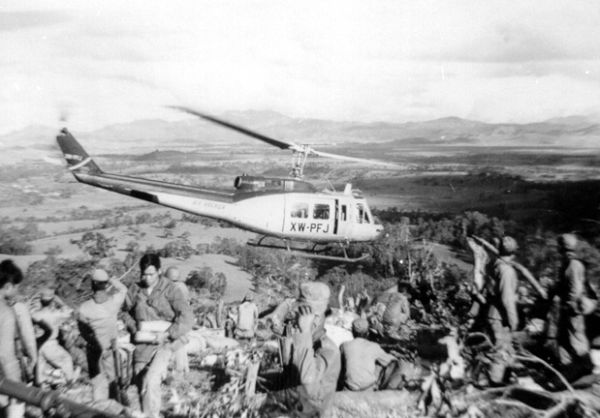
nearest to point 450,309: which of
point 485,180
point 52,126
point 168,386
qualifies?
point 168,386

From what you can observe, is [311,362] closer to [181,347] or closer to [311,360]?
[311,360]

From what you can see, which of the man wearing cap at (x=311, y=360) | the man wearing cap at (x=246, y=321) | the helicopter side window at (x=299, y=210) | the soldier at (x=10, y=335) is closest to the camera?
the man wearing cap at (x=311, y=360)

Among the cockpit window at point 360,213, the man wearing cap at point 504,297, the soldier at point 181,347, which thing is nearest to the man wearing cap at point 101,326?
the soldier at point 181,347

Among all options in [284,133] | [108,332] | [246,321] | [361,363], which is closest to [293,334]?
[361,363]

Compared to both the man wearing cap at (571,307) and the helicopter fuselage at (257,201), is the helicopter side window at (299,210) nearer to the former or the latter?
the helicopter fuselage at (257,201)

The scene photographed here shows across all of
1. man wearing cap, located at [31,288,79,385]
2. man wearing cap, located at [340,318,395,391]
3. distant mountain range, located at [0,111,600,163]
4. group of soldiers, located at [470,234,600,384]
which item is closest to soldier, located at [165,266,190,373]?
man wearing cap, located at [31,288,79,385]

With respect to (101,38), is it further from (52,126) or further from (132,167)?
(132,167)

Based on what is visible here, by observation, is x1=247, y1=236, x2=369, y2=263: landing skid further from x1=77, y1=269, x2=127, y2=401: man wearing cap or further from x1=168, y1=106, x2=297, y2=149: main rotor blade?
x1=77, y1=269, x2=127, y2=401: man wearing cap

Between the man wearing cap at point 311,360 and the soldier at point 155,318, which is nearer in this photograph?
the man wearing cap at point 311,360

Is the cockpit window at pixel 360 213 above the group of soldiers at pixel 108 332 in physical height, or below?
above
